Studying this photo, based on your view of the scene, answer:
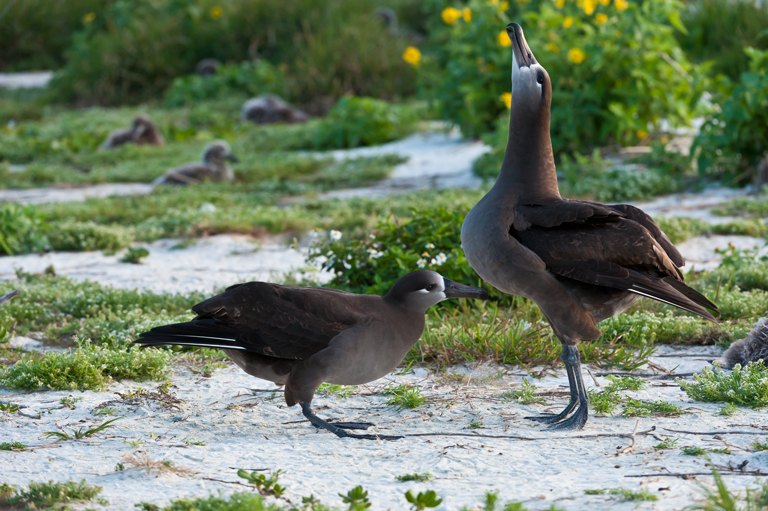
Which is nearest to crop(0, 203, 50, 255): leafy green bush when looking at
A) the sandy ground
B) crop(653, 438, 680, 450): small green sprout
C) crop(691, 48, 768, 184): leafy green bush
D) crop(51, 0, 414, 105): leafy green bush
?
the sandy ground

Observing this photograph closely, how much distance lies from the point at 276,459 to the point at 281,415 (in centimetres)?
73

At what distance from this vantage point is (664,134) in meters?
11.2

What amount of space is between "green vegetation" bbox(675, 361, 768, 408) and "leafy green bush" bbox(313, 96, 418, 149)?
32.1ft

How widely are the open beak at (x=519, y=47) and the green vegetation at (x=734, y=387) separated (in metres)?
1.80

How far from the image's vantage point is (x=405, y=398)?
4305 millimetres

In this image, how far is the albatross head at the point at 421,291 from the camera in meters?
4.06

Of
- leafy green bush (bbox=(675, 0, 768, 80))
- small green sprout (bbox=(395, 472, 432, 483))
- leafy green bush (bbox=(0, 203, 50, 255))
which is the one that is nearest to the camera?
small green sprout (bbox=(395, 472, 432, 483))

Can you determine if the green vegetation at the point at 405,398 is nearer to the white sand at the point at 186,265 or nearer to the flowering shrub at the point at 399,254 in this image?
the flowering shrub at the point at 399,254

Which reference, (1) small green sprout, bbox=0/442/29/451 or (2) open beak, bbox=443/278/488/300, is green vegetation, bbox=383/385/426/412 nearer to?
(2) open beak, bbox=443/278/488/300

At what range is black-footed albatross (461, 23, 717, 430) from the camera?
3.79 metres

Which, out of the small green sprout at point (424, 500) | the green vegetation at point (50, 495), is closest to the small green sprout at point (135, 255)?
the green vegetation at point (50, 495)

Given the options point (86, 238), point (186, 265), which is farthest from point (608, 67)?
point (86, 238)

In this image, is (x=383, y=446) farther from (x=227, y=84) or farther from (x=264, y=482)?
(x=227, y=84)

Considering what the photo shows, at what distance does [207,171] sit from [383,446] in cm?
839
